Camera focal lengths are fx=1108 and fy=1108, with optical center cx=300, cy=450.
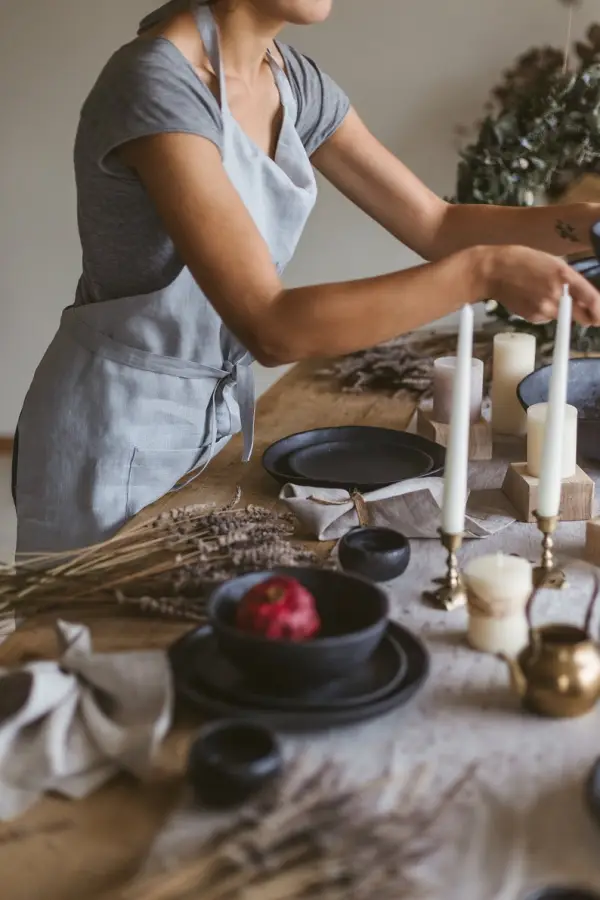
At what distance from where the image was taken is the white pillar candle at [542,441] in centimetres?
136

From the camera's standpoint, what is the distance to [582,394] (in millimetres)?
1628

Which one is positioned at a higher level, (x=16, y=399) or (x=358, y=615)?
(x=358, y=615)

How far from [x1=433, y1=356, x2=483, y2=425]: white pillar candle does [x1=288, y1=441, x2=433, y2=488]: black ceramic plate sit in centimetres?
11

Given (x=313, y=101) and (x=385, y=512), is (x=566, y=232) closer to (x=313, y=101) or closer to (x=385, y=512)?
(x=313, y=101)

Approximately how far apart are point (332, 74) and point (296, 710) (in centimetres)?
237

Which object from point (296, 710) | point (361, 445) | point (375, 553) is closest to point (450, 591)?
point (375, 553)

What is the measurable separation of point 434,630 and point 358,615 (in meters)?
0.14

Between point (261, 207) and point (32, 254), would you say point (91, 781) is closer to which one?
point (261, 207)

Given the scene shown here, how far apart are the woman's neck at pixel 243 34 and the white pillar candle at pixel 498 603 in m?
0.83

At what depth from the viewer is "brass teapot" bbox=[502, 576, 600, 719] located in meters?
0.91

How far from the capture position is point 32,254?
11.0 feet

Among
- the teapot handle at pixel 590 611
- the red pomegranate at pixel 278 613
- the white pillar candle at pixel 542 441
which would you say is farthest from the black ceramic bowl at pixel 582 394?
the red pomegranate at pixel 278 613

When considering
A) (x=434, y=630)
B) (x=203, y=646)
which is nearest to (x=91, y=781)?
(x=203, y=646)

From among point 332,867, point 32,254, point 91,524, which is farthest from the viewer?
point 32,254
